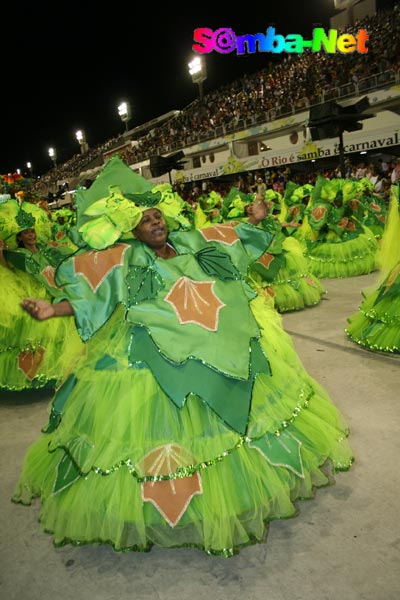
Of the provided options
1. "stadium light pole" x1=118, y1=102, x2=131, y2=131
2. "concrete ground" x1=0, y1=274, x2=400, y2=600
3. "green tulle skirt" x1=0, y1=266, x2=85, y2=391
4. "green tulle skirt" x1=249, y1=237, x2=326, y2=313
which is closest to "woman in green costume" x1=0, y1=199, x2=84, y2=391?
"green tulle skirt" x1=0, y1=266, x2=85, y2=391

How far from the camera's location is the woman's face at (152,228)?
2553 millimetres

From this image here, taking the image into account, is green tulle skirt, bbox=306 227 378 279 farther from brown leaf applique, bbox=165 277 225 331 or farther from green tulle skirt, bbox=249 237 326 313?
brown leaf applique, bbox=165 277 225 331

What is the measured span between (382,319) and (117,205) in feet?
10.2

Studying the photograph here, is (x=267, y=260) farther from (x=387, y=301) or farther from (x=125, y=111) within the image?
(x=125, y=111)

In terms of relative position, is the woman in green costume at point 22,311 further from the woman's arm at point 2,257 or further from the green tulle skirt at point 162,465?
the green tulle skirt at point 162,465

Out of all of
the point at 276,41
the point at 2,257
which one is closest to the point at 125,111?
the point at 276,41

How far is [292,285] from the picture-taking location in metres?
6.90

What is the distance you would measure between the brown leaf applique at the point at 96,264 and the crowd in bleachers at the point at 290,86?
771 inches

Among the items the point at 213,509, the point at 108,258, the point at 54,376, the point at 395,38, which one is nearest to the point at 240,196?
the point at 54,376

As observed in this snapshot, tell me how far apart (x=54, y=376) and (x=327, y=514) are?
2861 mm

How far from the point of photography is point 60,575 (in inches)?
87.9

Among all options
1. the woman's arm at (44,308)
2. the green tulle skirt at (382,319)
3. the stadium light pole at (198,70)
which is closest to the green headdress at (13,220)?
the woman's arm at (44,308)

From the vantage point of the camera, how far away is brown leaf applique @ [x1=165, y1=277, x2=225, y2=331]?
2293mm

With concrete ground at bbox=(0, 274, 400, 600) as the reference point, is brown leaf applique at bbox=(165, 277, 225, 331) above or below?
above
